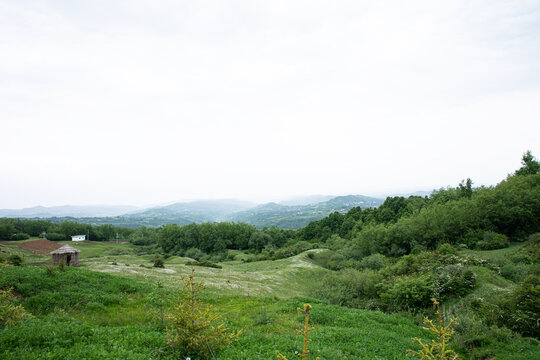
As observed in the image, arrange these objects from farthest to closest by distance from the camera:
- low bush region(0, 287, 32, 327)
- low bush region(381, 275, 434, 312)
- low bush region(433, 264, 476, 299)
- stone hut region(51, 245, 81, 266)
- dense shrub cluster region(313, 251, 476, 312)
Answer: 1. stone hut region(51, 245, 81, 266)
2. dense shrub cluster region(313, 251, 476, 312)
3. low bush region(433, 264, 476, 299)
4. low bush region(381, 275, 434, 312)
5. low bush region(0, 287, 32, 327)

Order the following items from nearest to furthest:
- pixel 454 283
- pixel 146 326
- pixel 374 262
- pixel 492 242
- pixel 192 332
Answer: pixel 192 332, pixel 146 326, pixel 454 283, pixel 492 242, pixel 374 262

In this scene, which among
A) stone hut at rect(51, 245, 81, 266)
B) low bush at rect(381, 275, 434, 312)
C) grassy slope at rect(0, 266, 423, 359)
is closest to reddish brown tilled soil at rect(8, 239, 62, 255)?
stone hut at rect(51, 245, 81, 266)

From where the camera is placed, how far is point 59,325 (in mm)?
8414

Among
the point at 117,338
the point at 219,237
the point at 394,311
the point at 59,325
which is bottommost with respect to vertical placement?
the point at 219,237

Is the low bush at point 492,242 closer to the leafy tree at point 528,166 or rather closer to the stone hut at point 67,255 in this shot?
the leafy tree at point 528,166

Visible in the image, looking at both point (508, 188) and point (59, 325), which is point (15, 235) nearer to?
point (59, 325)

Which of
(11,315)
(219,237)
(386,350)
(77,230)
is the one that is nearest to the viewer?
(11,315)

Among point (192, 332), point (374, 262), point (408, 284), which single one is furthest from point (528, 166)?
point (192, 332)

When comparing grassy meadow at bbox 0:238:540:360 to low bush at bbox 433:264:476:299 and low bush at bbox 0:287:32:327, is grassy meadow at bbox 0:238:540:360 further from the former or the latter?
low bush at bbox 433:264:476:299

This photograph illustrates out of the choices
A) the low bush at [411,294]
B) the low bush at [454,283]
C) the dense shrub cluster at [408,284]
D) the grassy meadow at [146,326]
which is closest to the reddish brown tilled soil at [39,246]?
the grassy meadow at [146,326]

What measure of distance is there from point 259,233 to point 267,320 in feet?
266

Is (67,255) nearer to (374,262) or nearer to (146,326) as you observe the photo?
(146,326)

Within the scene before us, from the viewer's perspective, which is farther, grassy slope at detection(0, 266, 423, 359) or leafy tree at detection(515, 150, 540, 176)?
leafy tree at detection(515, 150, 540, 176)

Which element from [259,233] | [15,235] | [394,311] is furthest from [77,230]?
[394,311]
